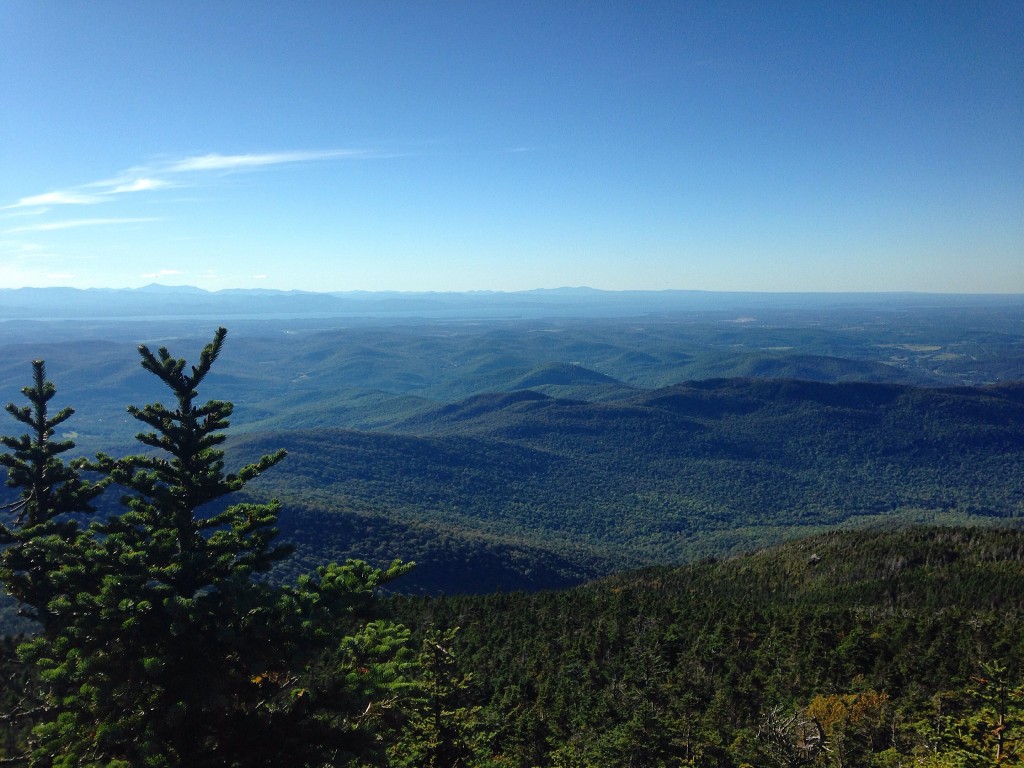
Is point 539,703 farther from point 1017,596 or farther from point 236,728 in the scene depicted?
point 1017,596

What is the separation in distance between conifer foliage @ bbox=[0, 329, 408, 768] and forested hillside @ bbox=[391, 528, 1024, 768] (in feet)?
40.0

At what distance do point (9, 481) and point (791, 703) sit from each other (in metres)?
43.1

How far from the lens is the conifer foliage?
31.5ft

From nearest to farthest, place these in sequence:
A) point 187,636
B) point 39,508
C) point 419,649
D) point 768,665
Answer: point 187,636
point 39,508
point 419,649
point 768,665

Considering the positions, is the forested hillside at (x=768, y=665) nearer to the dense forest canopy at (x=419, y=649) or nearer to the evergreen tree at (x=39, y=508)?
the dense forest canopy at (x=419, y=649)

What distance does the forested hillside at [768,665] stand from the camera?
2480cm

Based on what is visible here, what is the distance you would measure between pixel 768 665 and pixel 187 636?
50.1m

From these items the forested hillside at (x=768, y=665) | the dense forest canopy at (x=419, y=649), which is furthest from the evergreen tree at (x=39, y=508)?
the forested hillside at (x=768, y=665)

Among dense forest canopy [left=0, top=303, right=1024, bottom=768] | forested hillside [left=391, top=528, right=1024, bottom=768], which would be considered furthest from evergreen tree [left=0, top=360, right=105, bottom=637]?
forested hillside [left=391, top=528, right=1024, bottom=768]

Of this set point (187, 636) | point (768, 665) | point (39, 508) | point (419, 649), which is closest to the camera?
point (187, 636)

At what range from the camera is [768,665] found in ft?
160

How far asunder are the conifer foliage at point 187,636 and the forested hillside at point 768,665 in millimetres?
12204

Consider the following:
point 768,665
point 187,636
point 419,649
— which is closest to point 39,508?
point 187,636

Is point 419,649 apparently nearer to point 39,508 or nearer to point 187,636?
point 187,636
